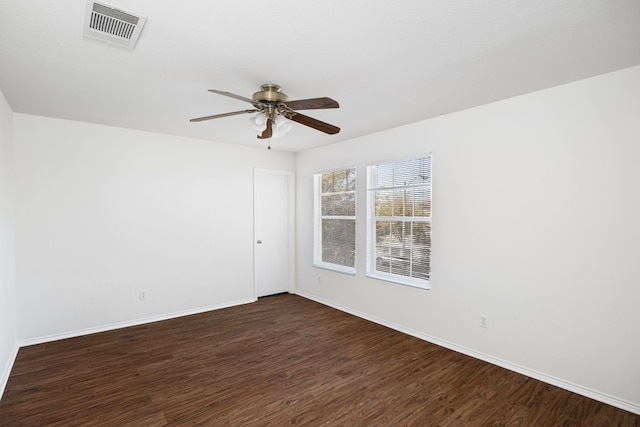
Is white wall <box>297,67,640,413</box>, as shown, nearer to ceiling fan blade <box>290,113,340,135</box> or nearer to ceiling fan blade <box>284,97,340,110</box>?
ceiling fan blade <box>290,113,340,135</box>

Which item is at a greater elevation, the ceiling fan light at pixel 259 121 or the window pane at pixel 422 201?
the ceiling fan light at pixel 259 121

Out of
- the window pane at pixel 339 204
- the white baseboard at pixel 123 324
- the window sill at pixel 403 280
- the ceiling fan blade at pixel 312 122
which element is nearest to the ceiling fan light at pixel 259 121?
the ceiling fan blade at pixel 312 122

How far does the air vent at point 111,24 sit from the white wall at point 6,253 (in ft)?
5.88

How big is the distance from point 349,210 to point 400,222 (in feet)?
3.28

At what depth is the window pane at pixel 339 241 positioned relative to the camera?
481 cm

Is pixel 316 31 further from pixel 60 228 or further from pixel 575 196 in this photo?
pixel 60 228

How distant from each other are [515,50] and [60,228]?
476 cm

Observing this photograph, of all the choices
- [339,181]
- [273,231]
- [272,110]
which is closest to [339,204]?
[339,181]

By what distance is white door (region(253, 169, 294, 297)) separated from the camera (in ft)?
17.7

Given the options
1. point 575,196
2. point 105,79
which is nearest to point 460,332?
point 575,196

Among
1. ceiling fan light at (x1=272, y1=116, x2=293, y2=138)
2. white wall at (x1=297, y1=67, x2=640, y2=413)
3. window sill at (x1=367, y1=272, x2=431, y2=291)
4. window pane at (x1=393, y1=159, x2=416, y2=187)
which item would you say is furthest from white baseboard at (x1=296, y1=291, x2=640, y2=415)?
ceiling fan light at (x1=272, y1=116, x2=293, y2=138)

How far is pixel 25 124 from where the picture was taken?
3.48 meters

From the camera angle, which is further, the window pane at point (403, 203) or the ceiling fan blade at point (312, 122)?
the window pane at point (403, 203)

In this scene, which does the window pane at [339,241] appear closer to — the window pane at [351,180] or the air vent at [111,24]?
the window pane at [351,180]
